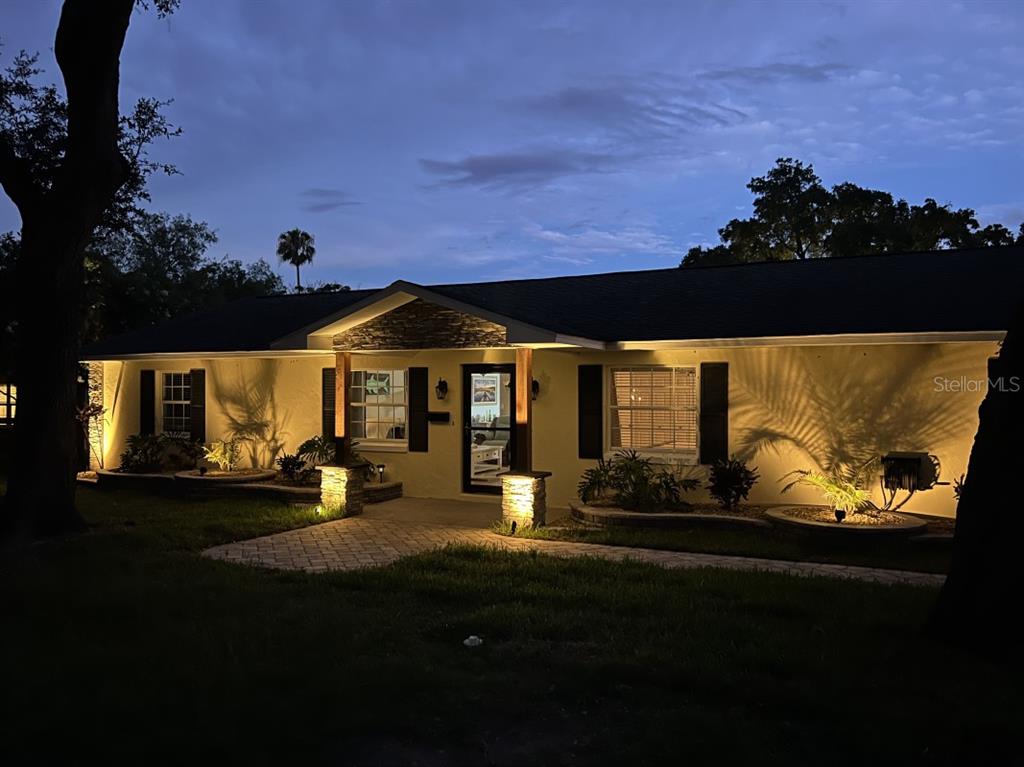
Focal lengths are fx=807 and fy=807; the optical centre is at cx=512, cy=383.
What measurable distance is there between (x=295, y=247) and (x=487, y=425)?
106 feet

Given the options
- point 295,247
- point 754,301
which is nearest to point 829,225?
point 754,301

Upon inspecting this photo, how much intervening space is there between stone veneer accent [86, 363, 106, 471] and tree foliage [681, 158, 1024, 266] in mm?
20355

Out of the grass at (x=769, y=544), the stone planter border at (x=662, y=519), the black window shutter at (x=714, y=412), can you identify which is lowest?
the grass at (x=769, y=544)

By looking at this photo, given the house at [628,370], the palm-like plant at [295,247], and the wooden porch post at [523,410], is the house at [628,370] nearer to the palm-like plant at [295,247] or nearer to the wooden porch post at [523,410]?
the wooden porch post at [523,410]

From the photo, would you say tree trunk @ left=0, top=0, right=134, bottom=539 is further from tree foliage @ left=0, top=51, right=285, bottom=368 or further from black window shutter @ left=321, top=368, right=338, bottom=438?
black window shutter @ left=321, top=368, right=338, bottom=438

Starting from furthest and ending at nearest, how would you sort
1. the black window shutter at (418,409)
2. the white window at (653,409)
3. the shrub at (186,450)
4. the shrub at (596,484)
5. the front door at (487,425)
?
the shrub at (186,450) < the black window shutter at (418,409) < the front door at (487,425) < the white window at (653,409) < the shrub at (596,484)

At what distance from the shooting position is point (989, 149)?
1550 cm

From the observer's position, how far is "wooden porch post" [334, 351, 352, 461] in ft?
35.3

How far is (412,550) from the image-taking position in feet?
27.9

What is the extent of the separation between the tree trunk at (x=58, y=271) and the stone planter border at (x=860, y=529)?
8172 mm

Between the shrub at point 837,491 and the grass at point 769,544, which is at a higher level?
the shrub at point 837,491

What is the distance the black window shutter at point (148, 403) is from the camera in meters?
14.7

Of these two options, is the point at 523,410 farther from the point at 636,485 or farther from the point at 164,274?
the point at 164,274

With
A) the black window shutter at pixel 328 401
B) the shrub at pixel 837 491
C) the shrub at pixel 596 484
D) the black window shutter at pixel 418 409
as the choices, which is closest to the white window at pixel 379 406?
the black window shutter at pixel 418 409
